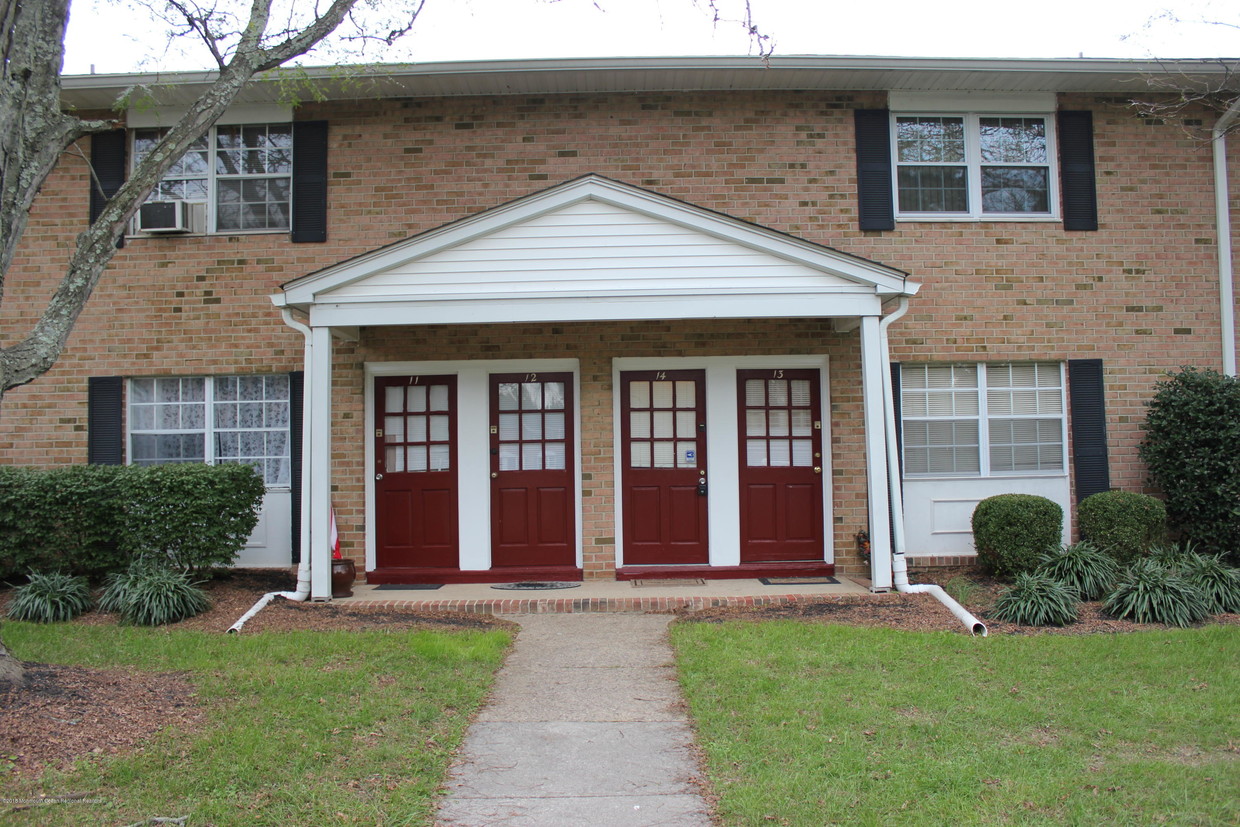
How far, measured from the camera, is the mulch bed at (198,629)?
4434 mm

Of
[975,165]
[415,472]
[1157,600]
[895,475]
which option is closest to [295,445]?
[415,472]

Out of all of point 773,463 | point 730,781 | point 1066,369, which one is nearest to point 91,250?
point 730,781

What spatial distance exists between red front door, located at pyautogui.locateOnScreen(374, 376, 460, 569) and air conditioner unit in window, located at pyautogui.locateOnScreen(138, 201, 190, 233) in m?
2.63

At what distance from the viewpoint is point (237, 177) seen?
374 inches

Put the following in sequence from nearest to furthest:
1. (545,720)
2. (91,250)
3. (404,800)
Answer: (404,800)
(545,720)
(91,250)

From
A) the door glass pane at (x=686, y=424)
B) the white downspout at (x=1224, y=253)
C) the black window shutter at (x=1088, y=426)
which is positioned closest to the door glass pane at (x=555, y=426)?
the door glass pane at (x=686, y=424)

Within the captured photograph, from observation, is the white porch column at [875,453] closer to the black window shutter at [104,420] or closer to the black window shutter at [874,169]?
the black window shutter at [874,169]

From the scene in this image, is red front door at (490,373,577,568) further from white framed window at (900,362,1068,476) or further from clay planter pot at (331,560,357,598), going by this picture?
white framed window at (900,362,1068,476)

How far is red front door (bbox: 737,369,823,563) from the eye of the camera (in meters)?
9.25

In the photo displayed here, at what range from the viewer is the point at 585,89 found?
30.6 feet

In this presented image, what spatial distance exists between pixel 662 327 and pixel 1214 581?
5.40 meters

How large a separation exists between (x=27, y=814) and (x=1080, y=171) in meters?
10.2

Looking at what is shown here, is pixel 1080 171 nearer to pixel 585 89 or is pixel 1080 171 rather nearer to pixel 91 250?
pixel 585 89

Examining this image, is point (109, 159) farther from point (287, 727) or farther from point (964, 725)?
point (964, 725)
